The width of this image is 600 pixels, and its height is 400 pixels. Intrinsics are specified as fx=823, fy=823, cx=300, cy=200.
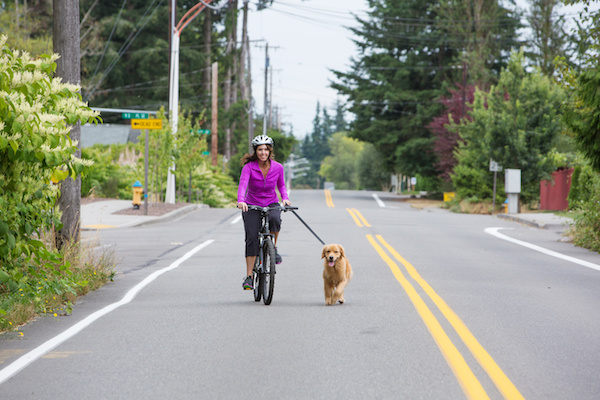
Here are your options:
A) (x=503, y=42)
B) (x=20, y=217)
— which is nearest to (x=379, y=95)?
(x=503, y=42)

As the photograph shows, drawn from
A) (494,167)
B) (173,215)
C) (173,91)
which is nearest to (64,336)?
(173,215)

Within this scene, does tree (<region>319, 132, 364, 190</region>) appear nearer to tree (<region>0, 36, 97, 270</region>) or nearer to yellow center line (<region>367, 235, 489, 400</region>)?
yellow center line (<region>367, 235, 489, 400</region>)

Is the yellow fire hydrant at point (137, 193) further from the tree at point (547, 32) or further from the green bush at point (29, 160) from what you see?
the tree at point (547, 32)

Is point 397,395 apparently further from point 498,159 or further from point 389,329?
point 498,159

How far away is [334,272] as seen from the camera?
9312mm

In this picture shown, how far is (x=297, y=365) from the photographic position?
21.6 feet

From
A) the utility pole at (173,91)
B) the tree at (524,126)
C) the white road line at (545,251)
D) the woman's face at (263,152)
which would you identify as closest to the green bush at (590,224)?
the white road line at (545,251)

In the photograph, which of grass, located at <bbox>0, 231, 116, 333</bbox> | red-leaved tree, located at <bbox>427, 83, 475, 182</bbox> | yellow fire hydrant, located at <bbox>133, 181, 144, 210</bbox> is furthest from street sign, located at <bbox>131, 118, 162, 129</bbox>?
red-leaved tree, located at <bbox>427, 83, 475, 182</bbox>

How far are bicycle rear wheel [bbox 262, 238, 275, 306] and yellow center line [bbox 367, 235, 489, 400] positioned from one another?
170 centimetres

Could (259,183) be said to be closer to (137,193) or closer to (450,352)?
(450,352)

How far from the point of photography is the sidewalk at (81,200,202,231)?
920 inches

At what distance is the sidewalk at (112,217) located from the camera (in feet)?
76.7

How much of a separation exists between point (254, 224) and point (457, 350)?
350 centimetres

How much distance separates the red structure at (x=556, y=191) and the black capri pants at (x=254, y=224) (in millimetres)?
28511
